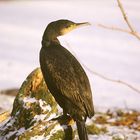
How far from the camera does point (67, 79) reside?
381cm

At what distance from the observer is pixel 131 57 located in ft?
35.7

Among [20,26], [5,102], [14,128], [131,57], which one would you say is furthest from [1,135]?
[20,26]

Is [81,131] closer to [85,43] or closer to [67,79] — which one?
[67,79]

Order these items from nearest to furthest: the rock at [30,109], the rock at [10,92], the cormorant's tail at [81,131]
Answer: the cormorant's tail at [81,131] < the rock at [30,109] < the rock at [10,92]

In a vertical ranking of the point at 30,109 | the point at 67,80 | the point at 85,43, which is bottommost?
the point at 85,43

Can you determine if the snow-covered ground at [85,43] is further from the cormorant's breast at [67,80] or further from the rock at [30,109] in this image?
the cormorant's breast at [67,80]

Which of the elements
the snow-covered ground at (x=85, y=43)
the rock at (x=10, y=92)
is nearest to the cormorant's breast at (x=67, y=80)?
the snow-covered ground at (x=85, y=43)

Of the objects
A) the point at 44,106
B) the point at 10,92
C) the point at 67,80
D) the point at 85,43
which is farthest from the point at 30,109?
the point at 85,43

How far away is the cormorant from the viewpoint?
3773 mm

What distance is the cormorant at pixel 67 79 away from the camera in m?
3.77

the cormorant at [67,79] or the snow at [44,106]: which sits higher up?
the cormorant at [67,79]

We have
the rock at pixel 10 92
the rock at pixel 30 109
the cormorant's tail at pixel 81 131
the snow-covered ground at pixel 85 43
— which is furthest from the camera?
the snow-covered ground at pixel 85 43

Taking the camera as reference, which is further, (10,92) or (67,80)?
(10,92)

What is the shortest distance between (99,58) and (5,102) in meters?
3.55
